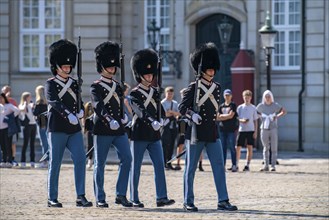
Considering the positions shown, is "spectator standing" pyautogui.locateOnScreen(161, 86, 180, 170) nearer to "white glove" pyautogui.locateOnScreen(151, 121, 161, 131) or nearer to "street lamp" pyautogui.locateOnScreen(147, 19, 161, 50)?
"street lamp" pyautogui.locateOnScreen(147, 19, 161, 50)

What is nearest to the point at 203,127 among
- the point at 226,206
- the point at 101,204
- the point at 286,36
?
the point at 226,206

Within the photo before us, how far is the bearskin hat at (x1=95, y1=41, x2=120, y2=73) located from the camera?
57.9 feet

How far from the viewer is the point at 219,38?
35750 millimetres

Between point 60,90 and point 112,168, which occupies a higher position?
point 60,90

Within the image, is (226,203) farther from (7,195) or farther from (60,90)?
(7,195)

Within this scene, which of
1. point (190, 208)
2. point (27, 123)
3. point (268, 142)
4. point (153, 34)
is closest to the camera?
point (190, 208)

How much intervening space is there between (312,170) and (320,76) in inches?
315

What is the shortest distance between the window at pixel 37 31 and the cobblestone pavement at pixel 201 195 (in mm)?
9423

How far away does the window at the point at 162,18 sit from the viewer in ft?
119

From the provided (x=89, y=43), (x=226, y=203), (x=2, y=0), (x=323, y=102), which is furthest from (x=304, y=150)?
(x=226, y=203)

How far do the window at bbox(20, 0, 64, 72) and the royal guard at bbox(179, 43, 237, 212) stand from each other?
20.0 metres

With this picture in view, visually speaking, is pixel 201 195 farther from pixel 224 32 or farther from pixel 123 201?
pixel 224 32

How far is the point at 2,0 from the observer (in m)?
36.9

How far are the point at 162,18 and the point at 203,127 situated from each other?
19.4 meters
